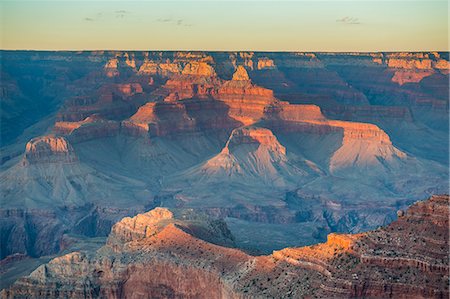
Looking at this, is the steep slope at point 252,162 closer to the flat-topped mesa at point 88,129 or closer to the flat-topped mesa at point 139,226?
the flat-topped mesa at point 88,129

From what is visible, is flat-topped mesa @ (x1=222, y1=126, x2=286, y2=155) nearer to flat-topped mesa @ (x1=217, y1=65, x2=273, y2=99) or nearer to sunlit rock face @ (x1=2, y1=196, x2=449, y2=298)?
flat-topped mesa @ (x1=217, y1=65, x2=273, y2=99)

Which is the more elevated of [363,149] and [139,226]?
[139,226]

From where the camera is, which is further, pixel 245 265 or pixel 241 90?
pixel 241 90

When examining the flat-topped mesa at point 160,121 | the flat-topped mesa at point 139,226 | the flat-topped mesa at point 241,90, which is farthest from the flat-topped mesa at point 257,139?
the flat-topped mesa at point 139,226

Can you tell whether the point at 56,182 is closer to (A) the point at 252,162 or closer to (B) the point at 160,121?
(B) the point at 160,121

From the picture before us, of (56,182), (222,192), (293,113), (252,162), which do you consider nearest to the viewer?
(56,182)

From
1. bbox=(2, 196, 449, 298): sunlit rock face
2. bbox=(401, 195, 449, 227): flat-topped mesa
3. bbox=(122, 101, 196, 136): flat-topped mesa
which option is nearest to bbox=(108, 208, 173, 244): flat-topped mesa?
bbox=(2, 196, 449, 298): sunlit rock face

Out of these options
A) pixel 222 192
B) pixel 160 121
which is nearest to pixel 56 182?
pixel 222 192
